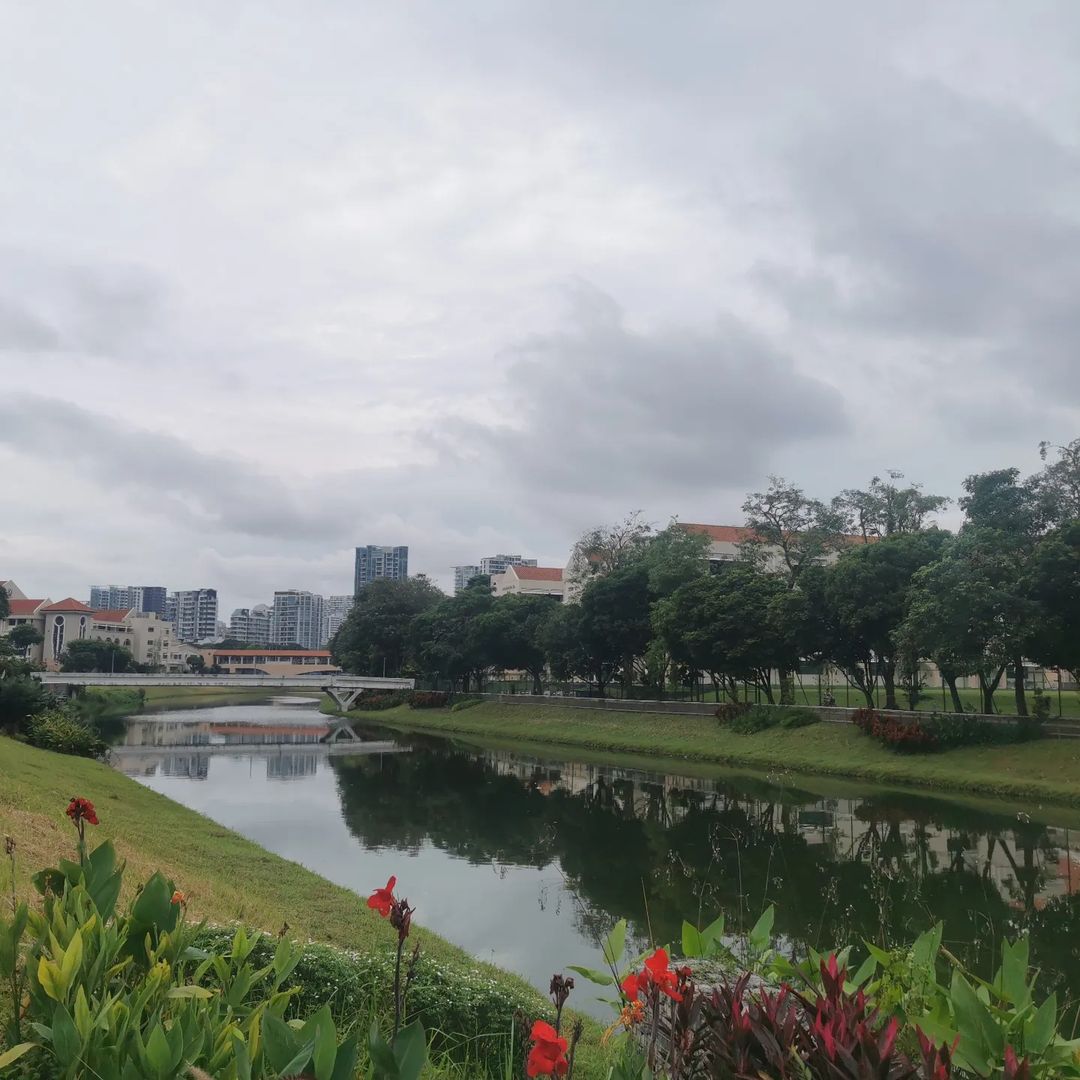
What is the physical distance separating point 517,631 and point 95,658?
151 feet

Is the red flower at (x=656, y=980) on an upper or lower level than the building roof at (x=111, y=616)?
lower

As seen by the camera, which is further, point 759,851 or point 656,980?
point 759,851

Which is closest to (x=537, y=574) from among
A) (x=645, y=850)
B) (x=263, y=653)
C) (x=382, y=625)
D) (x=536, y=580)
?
(x=536, y=580)

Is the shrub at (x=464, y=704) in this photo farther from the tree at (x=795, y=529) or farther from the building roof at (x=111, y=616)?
the building roof at (x=111, y=616)

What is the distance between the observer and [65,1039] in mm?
2605

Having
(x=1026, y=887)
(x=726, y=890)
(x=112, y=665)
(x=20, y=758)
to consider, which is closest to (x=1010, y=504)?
(x=1026, y=887)

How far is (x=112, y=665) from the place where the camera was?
77.8m

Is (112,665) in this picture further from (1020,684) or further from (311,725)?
(1020,684)

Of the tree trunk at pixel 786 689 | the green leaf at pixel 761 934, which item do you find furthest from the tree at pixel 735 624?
the green leaf at pixel 761 934

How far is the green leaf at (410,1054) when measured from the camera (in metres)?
2.49

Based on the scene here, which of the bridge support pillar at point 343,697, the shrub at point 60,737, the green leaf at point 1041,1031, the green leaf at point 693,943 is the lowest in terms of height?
the bridge support pillar at point 343,697

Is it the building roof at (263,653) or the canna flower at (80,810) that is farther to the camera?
the building roof at (263,653)

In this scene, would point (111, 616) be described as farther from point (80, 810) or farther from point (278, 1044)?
point (278, 1044)

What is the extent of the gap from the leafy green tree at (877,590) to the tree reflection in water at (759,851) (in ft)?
21.3
